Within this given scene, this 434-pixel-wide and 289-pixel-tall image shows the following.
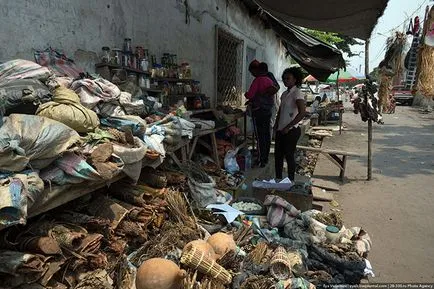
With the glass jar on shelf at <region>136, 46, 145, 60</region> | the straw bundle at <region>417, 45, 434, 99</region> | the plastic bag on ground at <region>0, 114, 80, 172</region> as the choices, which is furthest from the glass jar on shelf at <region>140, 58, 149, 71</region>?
the straw bundle at <region>417, 45, 434, 99</region>

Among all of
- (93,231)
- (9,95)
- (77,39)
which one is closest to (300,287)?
(93,231)

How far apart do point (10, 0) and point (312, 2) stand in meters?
3.84

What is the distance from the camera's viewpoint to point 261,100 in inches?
249

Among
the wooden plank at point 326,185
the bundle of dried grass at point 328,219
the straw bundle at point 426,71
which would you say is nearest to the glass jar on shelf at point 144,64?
the bundle of dried grass at point 328,219

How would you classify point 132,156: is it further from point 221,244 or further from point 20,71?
point 221,244

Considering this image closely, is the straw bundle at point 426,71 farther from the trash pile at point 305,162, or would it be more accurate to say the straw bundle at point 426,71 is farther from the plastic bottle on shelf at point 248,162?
the plastic bottle on shelf at point 248,162

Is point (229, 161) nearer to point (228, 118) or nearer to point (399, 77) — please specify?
point (228, 118)

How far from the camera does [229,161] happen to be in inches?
231

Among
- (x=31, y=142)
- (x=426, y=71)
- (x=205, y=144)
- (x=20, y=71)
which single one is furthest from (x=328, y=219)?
(x=426, y=71)

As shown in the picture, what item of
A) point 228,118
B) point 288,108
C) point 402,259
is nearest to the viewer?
point 402,259

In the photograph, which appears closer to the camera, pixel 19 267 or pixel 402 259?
pixel 19 267

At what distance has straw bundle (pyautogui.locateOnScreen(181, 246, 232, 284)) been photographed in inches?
98.0

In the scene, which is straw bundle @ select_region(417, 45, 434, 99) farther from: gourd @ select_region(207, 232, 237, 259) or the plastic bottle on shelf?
gourd @ select_region(207, 232, 237, 259)

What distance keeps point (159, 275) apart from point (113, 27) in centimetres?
277
